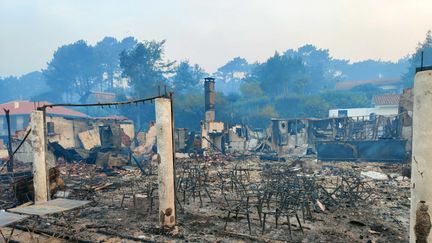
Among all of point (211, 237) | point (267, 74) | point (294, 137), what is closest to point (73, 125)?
point (294, 137)

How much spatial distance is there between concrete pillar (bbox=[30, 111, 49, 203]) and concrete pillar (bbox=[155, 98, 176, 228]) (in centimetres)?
392

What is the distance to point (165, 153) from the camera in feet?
23.4

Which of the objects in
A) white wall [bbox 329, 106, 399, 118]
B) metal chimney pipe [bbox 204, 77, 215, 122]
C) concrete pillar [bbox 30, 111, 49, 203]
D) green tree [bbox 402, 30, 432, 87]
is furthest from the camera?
green tree [bbox 402, 30, 432, 87]

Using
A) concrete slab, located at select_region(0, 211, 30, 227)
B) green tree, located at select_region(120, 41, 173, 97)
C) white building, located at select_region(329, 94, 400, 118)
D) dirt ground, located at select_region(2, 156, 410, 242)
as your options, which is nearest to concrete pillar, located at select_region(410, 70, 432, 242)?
dirt ground, located at select_region(2, 156, 410, 242)

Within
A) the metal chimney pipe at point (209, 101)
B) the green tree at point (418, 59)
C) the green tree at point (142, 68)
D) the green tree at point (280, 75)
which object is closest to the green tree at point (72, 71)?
the green tree at point (142, 68)

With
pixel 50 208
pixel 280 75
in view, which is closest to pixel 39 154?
pixel 50 208

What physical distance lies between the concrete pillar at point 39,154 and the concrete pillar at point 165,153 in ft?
12.9

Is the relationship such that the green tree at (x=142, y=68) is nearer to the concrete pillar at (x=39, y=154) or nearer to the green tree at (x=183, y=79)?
the green tree at (x=183, y=79)

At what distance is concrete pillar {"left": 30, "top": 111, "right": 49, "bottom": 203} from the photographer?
876 centimetres

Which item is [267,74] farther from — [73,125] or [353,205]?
[353,205]

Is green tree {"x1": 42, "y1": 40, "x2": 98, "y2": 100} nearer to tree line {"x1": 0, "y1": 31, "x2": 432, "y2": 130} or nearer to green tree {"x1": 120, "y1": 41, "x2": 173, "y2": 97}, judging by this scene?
tree line {"x1": 0, "y1": 31, "x2": 432, "y2": 130}

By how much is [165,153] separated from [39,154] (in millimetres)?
4133

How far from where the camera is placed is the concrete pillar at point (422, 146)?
402 cm

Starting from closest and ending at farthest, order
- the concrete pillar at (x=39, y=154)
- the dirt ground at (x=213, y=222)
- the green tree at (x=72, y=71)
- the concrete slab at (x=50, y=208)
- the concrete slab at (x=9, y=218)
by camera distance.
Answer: the concrete slab at (x=9, y=218) < the concrete slab at (x=50, y=208) < the dirt ground at (x=213, y=222) < the concrete pillar at (x=39, y=154) < the green tree at (x=72, y=71)
